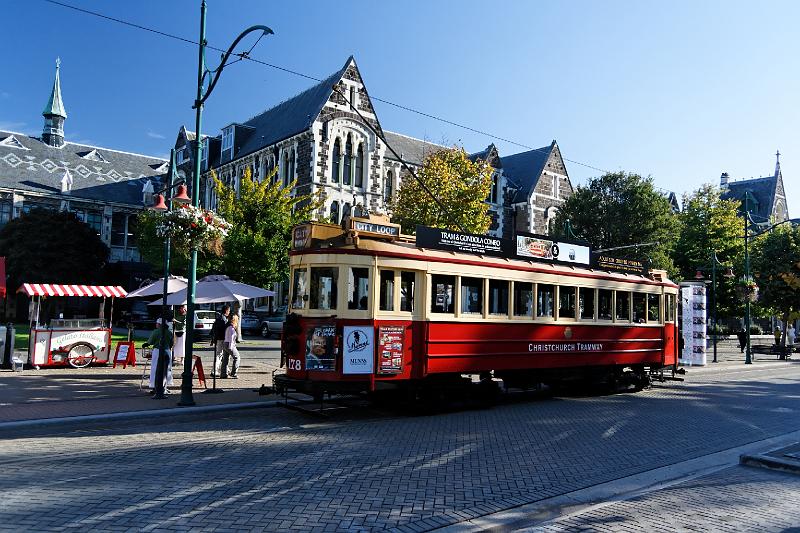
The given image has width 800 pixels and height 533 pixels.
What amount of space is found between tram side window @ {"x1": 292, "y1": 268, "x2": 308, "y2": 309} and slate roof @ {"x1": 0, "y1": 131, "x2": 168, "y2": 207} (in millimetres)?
46716

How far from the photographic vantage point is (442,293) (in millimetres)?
11797

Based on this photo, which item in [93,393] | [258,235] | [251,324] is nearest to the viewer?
[93,393]

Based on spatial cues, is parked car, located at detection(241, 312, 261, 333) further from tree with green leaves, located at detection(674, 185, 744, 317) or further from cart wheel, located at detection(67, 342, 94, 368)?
tree with green leaves, located at detection(674, 185, 744, 317)

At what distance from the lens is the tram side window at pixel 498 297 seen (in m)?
12.6

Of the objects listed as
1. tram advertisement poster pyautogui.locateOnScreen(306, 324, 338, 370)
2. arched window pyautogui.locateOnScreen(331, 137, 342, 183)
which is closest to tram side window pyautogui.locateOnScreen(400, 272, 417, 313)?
tram advertisement poster pyautogui.locateOnScreen(306, 324, 338, 370)

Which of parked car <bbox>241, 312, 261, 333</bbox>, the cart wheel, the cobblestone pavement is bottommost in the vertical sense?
the cobblestone pavement

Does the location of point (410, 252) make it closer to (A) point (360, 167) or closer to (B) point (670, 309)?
(B) point (670, 309)

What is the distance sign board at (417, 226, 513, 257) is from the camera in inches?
466

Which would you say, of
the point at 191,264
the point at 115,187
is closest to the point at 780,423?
the point at 191,264

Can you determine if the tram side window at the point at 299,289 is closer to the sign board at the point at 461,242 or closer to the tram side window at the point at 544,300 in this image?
the sign board at the point at 461,242

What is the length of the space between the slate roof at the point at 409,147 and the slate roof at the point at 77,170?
79.6ft

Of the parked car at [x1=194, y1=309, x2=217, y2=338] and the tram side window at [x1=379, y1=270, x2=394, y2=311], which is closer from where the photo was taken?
the tram side window at [x1=379, y1=270, x2=394, y2=311]

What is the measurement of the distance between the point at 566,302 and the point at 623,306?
103 inches

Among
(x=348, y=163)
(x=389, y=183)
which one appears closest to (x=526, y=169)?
(x=389, y=183)
